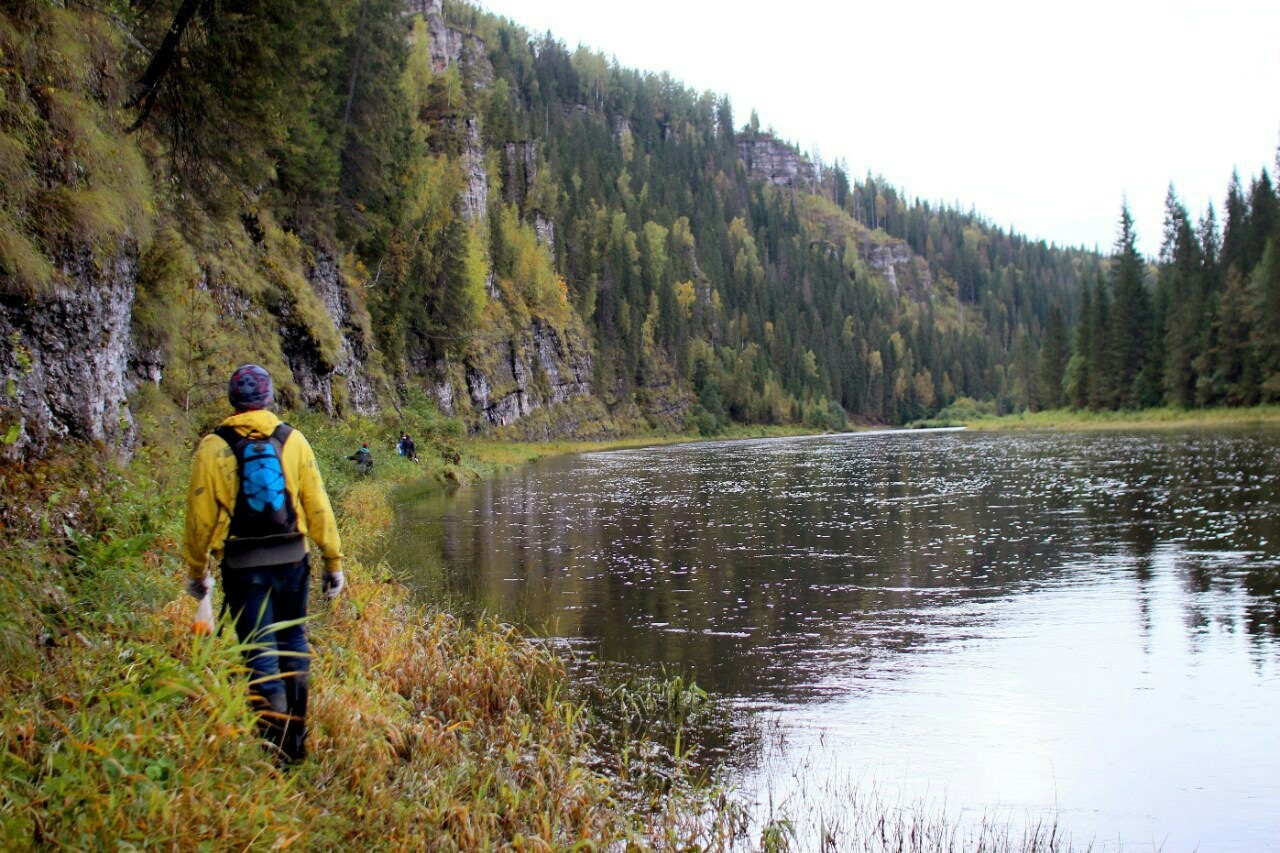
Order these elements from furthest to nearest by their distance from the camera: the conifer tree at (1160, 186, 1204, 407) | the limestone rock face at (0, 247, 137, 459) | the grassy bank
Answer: the conifer tree at (1160, 186, 1204, 407), the limestone rock face at (0, 247, 137, 459), the grassy bank

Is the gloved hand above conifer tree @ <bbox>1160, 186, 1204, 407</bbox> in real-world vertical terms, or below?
below

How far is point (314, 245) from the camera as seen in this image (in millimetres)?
37812

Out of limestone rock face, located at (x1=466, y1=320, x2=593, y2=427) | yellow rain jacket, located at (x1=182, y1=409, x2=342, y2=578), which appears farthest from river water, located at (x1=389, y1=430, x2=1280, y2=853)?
limestone rock face, located at (x1=466, y1=320, x2=593, y2=427)

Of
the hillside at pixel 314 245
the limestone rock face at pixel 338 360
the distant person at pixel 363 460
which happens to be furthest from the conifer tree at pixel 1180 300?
the distant person at pixel 363 460

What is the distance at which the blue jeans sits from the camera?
5383 millimetres

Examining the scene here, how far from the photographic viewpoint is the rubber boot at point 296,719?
17.7 feet

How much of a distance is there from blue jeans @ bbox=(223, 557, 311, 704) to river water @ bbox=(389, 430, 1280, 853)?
365cm

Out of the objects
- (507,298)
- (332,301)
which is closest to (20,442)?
(332,301)

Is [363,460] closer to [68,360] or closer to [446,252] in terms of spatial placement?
[68,360]

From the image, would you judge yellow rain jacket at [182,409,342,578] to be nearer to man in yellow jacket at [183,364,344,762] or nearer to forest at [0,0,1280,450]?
man in yellow jacket at [183,364,344,762]

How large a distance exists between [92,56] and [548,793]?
1214 centimetres

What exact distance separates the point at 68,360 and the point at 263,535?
246 inches

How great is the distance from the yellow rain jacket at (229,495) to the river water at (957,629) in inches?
156

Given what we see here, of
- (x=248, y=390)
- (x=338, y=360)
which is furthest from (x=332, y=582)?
(x=338, y=360)
